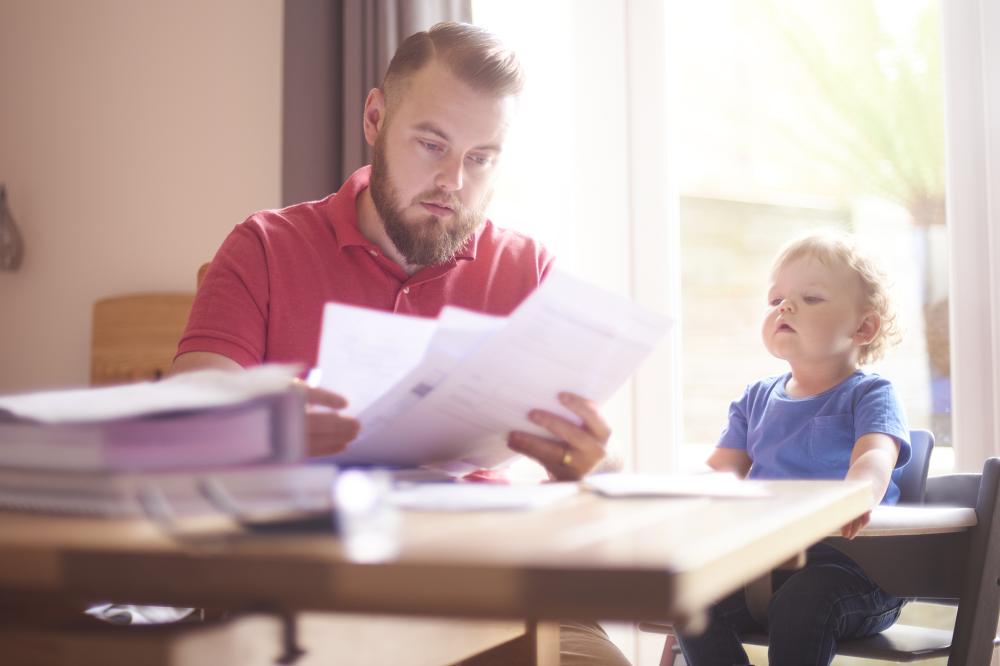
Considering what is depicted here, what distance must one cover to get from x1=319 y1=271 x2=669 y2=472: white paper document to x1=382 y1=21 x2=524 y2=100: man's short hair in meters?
0.83

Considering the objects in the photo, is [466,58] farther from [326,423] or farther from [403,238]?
[326,423]

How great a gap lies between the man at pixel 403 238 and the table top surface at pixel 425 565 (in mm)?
941

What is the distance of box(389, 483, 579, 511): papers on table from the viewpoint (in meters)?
0.68

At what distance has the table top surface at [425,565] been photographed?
0.46 metres

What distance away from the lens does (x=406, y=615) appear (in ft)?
1.58

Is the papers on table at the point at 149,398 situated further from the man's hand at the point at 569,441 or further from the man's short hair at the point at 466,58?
the man's short hair at the point at 466,58

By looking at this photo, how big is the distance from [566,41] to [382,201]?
4.39 ft

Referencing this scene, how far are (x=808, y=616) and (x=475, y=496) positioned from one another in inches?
39.0

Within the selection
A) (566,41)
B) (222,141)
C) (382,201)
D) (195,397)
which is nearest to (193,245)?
(222,141)

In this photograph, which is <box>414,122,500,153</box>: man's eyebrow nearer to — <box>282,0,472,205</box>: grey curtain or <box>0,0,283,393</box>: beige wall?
<box>282,0,472,205</box>: grey curtain

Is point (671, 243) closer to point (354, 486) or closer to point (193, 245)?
point (193, 245)

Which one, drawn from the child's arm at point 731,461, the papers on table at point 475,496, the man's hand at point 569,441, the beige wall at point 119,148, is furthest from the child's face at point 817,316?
the beige wall at point 119,148

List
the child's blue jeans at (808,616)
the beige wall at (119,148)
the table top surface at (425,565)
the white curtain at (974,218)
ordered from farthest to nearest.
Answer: the beige wall at (119,148) → the white curtain at (974,218) → the child's blue jeans at (808,616) → the table top surface at (425,565)

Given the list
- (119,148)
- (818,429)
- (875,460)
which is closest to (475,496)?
(875,460)
